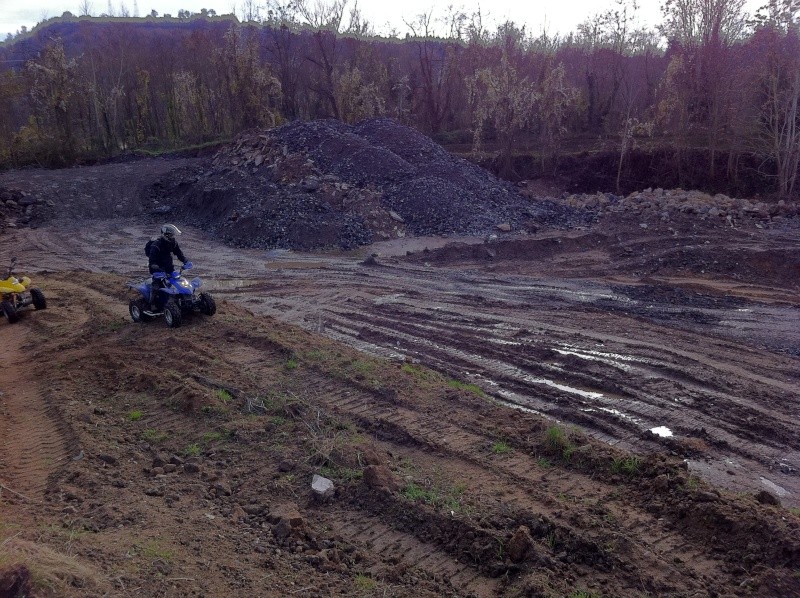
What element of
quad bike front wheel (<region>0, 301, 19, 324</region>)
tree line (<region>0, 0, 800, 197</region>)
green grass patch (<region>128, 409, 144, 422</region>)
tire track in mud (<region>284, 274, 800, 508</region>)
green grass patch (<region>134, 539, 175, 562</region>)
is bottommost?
tire track in mud (<region>284, 274, 800, 508</region>)

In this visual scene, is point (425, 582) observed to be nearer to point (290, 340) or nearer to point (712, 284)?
point (290, 340)

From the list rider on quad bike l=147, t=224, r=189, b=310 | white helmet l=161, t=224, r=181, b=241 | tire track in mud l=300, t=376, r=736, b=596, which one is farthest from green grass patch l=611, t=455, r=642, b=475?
white helmet l=161, t=224, r=181, b=241

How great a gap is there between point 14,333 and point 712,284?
15.1 meters

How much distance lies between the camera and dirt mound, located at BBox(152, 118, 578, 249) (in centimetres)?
2109

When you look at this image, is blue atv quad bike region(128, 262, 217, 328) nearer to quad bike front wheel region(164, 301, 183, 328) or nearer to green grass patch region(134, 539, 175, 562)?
quad bike front wheel region(164, 301, 183, 328)

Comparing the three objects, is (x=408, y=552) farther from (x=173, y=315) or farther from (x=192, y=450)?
(x=173, y=315)

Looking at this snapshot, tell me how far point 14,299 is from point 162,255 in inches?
157

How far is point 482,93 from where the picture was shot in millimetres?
37250

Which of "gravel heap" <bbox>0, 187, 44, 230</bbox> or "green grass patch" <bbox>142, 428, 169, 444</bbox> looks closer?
"green grass patch" <bbox>142, 428, 169, 444</bbox>

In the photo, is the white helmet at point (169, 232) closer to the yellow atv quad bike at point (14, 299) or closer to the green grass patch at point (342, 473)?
the yellow atv quad bike at point (14, 299)

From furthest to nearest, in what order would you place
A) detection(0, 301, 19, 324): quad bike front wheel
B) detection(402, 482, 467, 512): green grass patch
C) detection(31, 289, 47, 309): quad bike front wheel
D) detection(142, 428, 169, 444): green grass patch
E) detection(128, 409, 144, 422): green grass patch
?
detection(31, 289, 47, 309): quad bike front wheel < detection(0, 301, 19, 324): quad bike front wheel < detection(128, 409, 144, 422): green grass patch < detection(142, 428, 169, 444): green grass patch < detection(402, 482, 467, 512): green grass patch

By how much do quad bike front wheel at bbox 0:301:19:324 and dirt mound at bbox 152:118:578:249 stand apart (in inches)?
350

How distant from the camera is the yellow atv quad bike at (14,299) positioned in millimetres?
A: 12227

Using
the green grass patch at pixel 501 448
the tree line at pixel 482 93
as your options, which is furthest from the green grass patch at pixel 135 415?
the tree line at pixel 482 93
